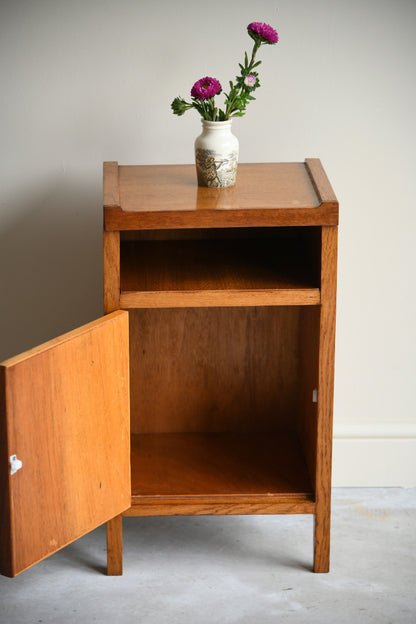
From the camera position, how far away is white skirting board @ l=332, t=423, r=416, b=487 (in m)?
2.30

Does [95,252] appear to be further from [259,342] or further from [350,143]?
[350,143]

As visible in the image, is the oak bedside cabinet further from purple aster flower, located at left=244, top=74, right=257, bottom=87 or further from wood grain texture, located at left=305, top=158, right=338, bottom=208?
purple aster flower, located at left=244, top=74, right=257, bottom=87

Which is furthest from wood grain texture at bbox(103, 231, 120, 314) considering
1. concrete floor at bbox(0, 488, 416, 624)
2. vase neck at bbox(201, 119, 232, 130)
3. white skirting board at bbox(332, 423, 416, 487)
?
white skirting board at bbox(332, 423, 416, 487)

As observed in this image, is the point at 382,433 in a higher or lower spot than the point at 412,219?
lower

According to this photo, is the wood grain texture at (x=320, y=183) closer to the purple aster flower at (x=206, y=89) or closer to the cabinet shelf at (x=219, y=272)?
the cabinet shelf at (x=219, y=272)

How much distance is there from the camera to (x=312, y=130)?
2088 millimetres

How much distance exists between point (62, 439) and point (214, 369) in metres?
0.69

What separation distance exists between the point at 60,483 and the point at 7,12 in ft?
3.78

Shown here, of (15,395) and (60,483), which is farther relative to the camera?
(60,483)

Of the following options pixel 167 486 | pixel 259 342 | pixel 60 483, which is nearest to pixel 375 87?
pixel 259 342

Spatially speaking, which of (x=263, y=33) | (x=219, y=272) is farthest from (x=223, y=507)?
(x=263, y=33)

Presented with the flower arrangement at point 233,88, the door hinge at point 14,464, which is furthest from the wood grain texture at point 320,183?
the door hinge at point 14,464

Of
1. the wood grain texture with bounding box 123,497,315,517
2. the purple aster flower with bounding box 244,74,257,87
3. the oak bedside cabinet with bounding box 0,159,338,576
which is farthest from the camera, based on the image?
the wood grain texture with bounding box 123,497,315,517

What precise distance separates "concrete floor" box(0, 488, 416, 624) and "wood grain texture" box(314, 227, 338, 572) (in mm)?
105
